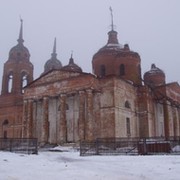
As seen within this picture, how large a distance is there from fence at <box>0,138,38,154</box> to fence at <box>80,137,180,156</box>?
2.93 meters

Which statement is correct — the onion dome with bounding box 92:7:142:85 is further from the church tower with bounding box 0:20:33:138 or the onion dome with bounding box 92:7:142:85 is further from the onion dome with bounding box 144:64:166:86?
the church tower with bounding box 0:20:33:138

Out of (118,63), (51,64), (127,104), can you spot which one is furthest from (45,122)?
(51,64)

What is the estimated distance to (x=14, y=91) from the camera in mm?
42031

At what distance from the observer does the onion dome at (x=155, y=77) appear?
39.7 meters

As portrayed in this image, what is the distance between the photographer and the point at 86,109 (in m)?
28.6

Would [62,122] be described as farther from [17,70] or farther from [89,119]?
[17,70]

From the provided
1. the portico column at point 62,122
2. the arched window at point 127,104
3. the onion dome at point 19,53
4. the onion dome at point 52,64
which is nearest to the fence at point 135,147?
the portico column at point 62,122

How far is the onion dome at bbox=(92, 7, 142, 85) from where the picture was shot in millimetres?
35969

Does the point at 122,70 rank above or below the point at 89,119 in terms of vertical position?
above

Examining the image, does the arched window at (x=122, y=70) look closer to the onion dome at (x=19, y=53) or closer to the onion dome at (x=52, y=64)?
the onion dome at (x=19, y=53)

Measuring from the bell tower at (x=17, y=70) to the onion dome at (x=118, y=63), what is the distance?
11.5 meters

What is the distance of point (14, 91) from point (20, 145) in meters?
24.4

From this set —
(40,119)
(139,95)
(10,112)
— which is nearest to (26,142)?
(40,119)

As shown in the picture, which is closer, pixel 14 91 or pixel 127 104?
pixel 127 104
